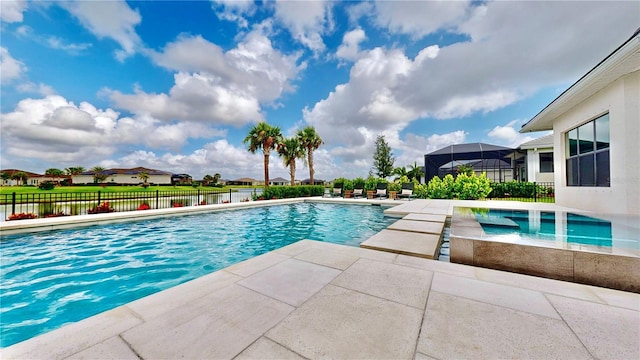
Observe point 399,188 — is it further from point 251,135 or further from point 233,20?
point 233,20

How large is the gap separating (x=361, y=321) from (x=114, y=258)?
556 centimetres

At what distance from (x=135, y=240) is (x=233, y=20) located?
1031cm

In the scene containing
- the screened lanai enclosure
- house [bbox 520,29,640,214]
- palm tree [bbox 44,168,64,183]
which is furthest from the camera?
palm tree [bbox 44,168,64,183]

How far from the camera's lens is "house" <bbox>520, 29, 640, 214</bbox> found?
18.3 feet

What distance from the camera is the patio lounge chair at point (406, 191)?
15.6 meters

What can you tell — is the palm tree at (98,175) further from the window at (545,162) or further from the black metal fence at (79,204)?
the window at (545,162)

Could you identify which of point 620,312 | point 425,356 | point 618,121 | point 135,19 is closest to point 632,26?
point 618,121

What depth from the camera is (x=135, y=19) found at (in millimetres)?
9414

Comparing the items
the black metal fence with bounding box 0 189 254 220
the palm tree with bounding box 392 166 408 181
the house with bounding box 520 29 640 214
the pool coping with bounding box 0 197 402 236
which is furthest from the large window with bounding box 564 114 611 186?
the palm tree with bounding box 392 166 408 181

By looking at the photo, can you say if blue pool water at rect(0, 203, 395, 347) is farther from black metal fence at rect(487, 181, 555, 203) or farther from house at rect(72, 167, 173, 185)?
house at rect(72, 167, 173, 185)

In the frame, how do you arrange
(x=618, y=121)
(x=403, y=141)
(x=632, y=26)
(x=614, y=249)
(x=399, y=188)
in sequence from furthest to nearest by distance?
(x=403, y=141) < (x=399, y=188) < (x=632, y=26) < (x=618, y=121) < (x=614, y=249)

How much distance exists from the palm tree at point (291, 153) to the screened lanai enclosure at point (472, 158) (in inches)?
472

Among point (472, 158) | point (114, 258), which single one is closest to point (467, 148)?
point (472, 158)

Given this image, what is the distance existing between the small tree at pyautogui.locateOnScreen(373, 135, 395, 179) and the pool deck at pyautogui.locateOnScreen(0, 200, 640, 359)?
29150mm
